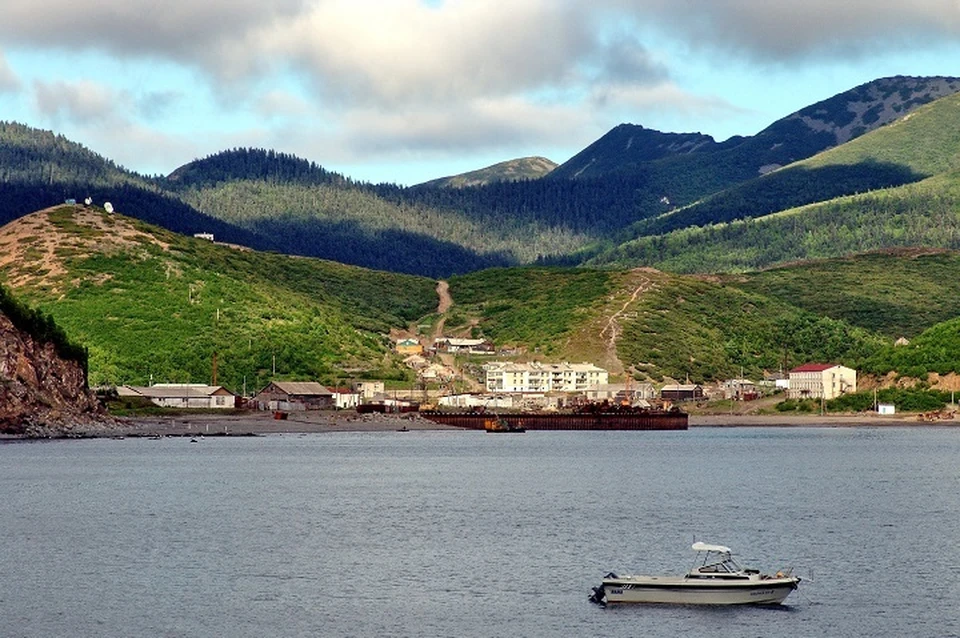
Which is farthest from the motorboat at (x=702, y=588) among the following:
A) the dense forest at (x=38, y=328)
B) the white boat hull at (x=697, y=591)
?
the dense forest at (x=38, y=328)

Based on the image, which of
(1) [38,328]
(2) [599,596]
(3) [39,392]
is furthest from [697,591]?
(1) [38,328]

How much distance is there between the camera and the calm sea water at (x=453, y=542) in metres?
63.7

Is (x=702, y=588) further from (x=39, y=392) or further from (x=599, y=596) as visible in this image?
(x=39, y=392)

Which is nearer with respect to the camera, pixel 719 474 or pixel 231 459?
pixel 719 474

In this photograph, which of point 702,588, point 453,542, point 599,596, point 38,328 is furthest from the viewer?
point 38,328

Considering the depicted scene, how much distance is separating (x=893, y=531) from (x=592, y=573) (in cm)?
2518

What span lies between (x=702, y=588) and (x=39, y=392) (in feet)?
423

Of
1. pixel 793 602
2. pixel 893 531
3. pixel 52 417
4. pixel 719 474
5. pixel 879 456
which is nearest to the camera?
pixel 793 602

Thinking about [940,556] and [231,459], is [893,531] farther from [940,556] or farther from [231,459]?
[231,459]

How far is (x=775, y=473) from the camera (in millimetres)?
136125

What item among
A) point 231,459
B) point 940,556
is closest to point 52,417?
point 231,459

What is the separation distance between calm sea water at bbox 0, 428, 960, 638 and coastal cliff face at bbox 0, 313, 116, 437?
16713 mm

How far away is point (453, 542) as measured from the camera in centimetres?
8731

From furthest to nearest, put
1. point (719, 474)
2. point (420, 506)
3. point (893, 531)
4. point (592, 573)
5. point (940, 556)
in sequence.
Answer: point (719, 474), point (420, 506), point (893, 531), point (940, 556), point (592, 573)
